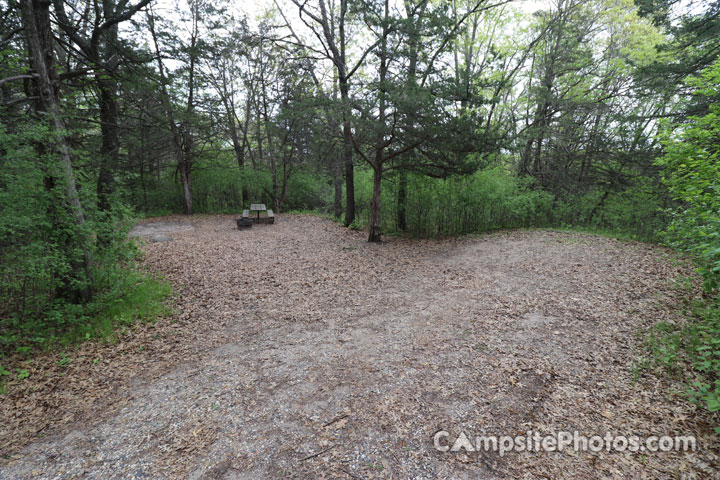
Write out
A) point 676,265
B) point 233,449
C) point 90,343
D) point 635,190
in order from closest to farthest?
point 233,449 → point 90,343 → point 676,265 → point 635,190

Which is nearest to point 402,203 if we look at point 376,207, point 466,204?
point 376,207

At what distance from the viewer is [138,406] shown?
2.50m

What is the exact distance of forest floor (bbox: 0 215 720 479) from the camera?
193cm

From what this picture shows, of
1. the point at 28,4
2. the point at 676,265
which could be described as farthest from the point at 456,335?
the point at 28,4

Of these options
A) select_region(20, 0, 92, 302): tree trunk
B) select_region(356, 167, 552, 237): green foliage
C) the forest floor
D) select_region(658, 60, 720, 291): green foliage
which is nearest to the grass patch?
the forest floor

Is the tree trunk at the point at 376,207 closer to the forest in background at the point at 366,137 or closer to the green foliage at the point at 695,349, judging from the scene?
the forest in background at the point at 366,137

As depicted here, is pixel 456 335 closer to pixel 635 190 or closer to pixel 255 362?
pixel 255 362

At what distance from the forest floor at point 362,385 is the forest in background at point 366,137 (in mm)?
500

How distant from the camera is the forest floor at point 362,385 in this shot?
76.2 inches

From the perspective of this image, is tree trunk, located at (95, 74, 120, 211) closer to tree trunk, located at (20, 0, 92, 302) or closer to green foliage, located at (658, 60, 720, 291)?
tree trunk, located at (20, 0, 92, 302)

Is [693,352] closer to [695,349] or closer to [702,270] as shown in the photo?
[695,349]

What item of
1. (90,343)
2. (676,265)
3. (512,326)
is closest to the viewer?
(90,343)

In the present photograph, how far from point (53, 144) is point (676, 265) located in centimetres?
1030

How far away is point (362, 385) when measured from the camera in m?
2.68
